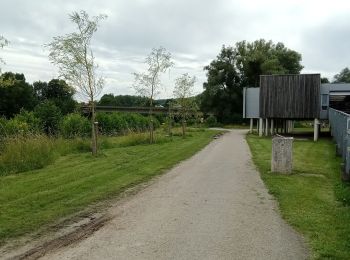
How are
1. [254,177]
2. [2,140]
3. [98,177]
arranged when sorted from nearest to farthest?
[98,177]
[254,177]
[2,140]

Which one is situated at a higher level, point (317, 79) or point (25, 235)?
point (317, 79)

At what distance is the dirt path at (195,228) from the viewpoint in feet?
21.3

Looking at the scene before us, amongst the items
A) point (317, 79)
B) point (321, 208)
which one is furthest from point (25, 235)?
point (317, 79)

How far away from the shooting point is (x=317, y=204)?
10133 mm

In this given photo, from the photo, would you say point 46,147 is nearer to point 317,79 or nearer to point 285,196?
point 285,196

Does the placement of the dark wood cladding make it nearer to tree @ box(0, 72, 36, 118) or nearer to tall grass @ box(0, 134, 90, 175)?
tall grass @ box(0, 134, 90, 175)

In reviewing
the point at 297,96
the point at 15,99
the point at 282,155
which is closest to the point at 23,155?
the point at 282,155

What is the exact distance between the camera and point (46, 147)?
18.4m

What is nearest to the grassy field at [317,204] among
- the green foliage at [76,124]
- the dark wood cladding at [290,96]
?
the green foliage at [76,124]

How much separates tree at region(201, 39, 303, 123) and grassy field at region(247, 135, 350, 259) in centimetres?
6638

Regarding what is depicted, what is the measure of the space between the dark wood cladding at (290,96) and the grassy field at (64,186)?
2493cm

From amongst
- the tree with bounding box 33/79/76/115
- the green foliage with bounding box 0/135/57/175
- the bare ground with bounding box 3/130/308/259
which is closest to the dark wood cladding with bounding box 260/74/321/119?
the green foliage with bounding box 0/135/57/175

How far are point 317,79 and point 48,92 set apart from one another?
96.7 meters

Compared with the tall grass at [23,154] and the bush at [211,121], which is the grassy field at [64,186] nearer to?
the tall grass at [23,154]
